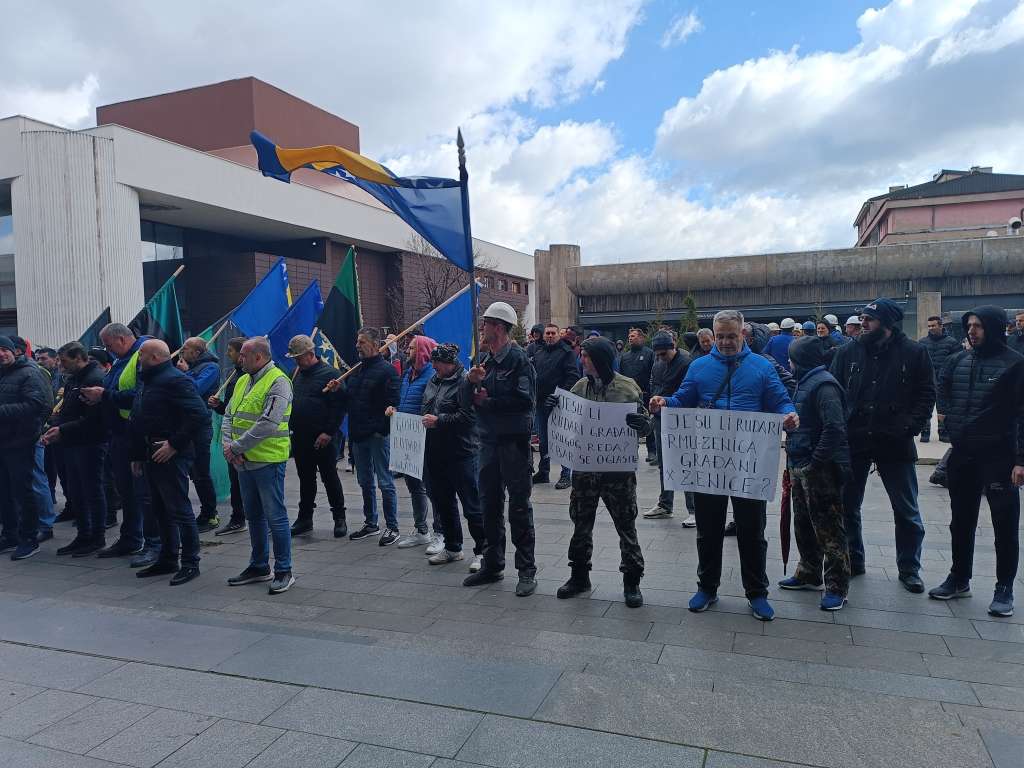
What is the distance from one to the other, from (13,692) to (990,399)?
238 inches

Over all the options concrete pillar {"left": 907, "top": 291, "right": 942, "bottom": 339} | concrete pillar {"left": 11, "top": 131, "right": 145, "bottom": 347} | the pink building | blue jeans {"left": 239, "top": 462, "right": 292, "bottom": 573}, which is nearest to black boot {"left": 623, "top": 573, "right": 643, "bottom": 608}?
blue jeans {"left": 239, "top": 462, "right": 292, "bottom": 573}

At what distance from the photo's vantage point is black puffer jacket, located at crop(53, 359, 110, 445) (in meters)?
6.86

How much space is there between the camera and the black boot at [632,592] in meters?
5.04

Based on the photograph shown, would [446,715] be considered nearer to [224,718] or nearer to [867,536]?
[224,718]

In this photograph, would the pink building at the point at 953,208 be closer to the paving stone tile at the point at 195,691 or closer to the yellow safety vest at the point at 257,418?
the yellow safety vest at the point at 257,418

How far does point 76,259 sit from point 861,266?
26.0 metres

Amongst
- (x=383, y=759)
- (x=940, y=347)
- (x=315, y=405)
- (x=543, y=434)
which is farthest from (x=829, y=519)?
(x=940, y=347)

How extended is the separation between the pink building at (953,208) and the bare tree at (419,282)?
34727 mm

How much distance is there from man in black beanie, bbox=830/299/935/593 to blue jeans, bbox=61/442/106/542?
21.4 feet

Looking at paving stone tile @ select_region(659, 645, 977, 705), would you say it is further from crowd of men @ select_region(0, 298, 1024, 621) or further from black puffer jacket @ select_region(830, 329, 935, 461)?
black puffer jacket @ select_region(830, 329, 935, 461)

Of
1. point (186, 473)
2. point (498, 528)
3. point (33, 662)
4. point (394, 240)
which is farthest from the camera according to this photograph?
point (394, 240)

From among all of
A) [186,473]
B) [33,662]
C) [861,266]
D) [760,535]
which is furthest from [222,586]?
[861,266]

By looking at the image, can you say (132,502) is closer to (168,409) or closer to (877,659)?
(168,409)

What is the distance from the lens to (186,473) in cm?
614
